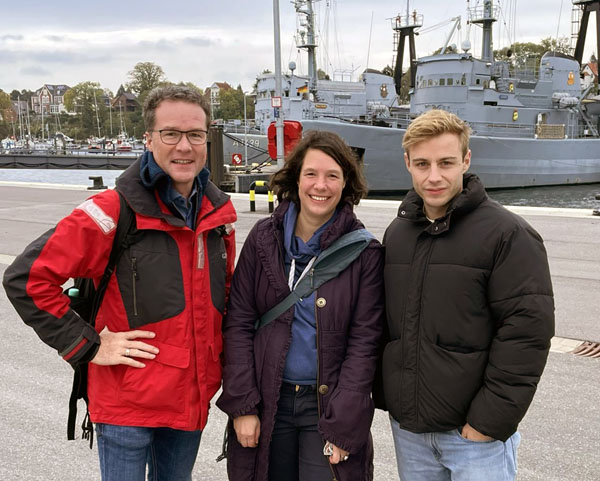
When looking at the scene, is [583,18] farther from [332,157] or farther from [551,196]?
[332,157]

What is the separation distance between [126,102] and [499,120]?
100 meters

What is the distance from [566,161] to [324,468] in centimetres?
3325

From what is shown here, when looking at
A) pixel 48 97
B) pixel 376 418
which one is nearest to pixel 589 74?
pixel 376 418

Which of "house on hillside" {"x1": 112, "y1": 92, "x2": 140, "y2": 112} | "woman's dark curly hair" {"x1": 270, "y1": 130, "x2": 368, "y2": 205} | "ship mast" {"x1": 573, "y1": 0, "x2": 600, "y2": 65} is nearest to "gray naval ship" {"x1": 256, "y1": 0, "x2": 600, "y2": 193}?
"ship mast" {"x1": 573, "y1": 0, "x2": 600, "y2": 65}

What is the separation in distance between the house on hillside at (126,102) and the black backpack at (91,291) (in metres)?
118

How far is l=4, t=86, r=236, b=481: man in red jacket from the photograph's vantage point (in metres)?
1.84

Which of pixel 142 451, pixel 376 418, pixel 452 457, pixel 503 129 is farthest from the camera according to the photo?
pixel 503 129

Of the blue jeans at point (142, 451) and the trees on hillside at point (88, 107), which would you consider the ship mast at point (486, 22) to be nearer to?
the blue jeans at point (142, 451)

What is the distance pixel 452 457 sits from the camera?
74.8 inches

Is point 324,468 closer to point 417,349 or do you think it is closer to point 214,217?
point 417,349

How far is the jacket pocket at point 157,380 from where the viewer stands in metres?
1.93

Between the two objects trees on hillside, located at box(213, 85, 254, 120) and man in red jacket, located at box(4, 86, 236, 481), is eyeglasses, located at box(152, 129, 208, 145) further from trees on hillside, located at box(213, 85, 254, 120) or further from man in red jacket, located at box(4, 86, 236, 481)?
trees on hillside, located at box(213, 85, 254, 120)

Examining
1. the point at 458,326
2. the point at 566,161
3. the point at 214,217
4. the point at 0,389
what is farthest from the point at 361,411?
the point at 566,161

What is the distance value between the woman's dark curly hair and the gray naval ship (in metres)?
24.8
